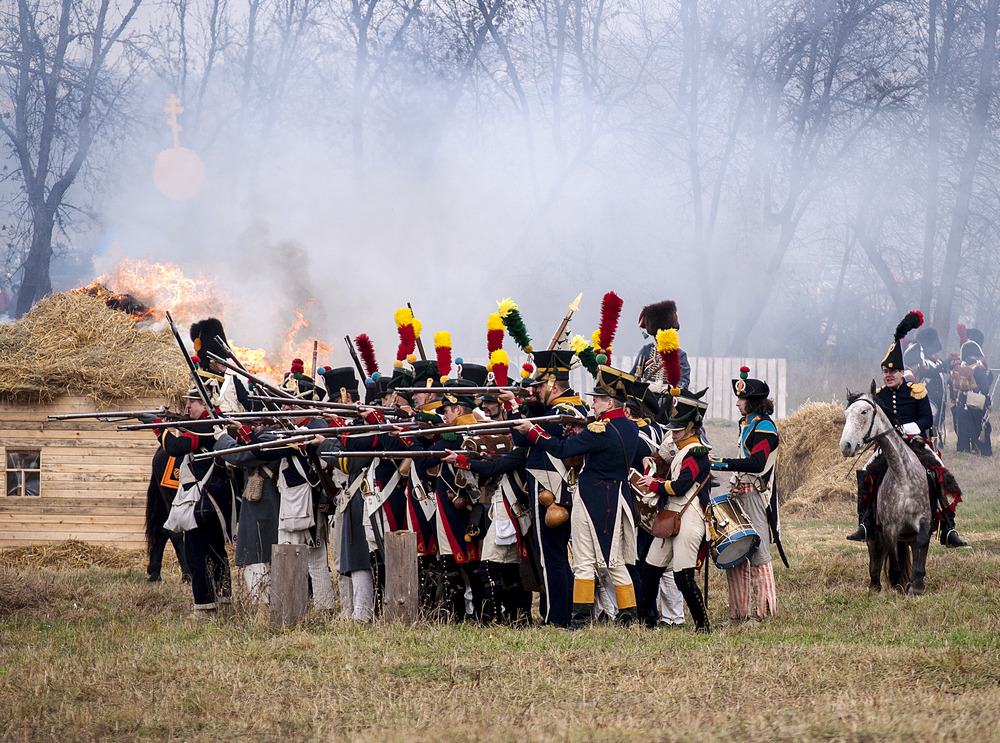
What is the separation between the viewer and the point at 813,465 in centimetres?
1609

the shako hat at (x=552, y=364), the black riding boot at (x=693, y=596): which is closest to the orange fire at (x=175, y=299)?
the shako hat at (x=552, y=364)

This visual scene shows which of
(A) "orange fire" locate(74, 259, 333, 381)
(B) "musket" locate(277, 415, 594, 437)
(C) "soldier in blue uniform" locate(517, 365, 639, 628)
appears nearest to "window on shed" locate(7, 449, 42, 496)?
(A) "orange fire" locate(74, 259, 333, 381)

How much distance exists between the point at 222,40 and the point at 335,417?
2141 centimetres

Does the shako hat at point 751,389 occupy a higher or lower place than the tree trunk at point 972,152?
lower

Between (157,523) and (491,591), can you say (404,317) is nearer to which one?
(491,591)

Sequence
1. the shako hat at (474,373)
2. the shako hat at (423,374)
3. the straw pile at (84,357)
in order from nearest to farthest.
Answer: the shako hat at (423,374) < the shako hat at (474,373) < the straw pile at (84,357)

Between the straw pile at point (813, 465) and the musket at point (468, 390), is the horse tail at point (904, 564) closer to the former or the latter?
the musket at point (468, 390)

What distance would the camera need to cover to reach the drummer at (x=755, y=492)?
25.6ft

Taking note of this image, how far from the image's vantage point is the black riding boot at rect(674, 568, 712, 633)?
7.31 m

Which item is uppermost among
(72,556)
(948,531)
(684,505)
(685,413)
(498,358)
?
(498,358)

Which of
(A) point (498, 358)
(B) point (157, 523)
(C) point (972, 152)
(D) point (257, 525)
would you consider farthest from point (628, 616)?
(C) point (972, 152)

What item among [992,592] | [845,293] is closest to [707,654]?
[992,592]

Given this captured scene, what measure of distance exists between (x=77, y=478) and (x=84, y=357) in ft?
4.46

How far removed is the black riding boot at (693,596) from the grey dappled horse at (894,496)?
2293 mm
